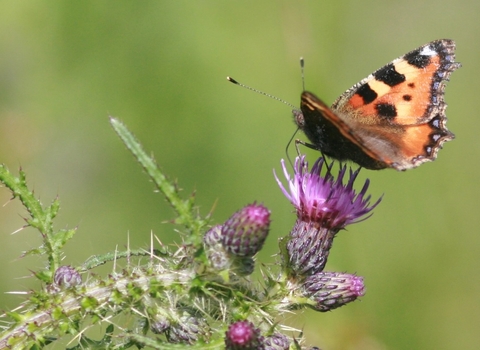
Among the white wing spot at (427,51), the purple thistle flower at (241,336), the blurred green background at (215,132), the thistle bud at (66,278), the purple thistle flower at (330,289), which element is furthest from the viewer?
the blurred green background at (215,132)

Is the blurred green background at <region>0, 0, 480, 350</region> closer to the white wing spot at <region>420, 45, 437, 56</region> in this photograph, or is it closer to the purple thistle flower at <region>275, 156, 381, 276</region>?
the white wing spot at <region>420, 45, 437, 56</region>

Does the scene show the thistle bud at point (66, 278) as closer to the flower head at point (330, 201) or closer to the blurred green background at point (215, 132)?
the flower head at point (330, 201)

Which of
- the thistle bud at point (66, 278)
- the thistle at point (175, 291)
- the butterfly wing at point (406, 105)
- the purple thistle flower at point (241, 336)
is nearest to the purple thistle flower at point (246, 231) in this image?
the thistle at point (175, 291)

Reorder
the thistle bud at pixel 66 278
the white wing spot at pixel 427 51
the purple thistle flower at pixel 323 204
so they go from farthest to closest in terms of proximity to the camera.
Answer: the white wing spot at pixel 427 51
the purple thistle flower at pixel 323 204
the thistle bud at pixel 66 278

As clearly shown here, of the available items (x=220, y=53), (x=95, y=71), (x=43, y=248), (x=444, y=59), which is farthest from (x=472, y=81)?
(x=43, y=248)

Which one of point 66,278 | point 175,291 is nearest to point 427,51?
point 175,291

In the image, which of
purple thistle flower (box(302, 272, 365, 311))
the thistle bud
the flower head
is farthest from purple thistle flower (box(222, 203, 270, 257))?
the thistle bud

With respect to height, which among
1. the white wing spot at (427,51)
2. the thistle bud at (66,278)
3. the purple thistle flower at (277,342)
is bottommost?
the purple thistle flower at (277,342)
